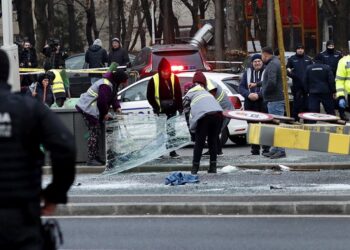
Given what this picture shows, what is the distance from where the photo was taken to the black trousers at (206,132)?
14.8 metres

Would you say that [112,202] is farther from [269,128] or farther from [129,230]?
[269,128]

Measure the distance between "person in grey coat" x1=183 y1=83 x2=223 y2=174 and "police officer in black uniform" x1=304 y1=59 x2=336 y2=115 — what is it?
5.93 m

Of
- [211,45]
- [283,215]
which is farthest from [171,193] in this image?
[211,45]

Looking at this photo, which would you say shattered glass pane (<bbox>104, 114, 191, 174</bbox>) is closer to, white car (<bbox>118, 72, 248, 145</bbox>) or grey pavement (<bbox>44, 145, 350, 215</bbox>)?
grey pavement (<bbox>44, 145, 350, 215</bbox>)

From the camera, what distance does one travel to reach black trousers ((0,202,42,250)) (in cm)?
527

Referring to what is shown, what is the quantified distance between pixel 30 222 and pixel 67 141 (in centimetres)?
45

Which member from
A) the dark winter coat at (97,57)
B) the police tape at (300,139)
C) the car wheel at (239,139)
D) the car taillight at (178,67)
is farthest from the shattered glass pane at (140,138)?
→ the dark winter coat at (97,57)

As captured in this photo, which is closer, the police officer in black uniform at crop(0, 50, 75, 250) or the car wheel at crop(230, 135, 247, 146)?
the police officer in black uniform at crop(0, 50, 75, 250)

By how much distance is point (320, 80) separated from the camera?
20.6m

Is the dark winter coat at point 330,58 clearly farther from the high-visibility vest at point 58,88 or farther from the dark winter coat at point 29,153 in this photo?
the dark winter coat at point 29,153

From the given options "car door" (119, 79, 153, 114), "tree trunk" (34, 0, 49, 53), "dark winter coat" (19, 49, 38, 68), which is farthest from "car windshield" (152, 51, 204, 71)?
"tree trunk" (34, 0, 49, 53)

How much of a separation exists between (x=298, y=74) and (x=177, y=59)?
3.10 metres

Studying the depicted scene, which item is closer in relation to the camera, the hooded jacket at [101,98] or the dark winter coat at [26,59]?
the hooded jacket at [101,98]

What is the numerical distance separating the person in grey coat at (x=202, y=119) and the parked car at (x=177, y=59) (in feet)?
27.2
